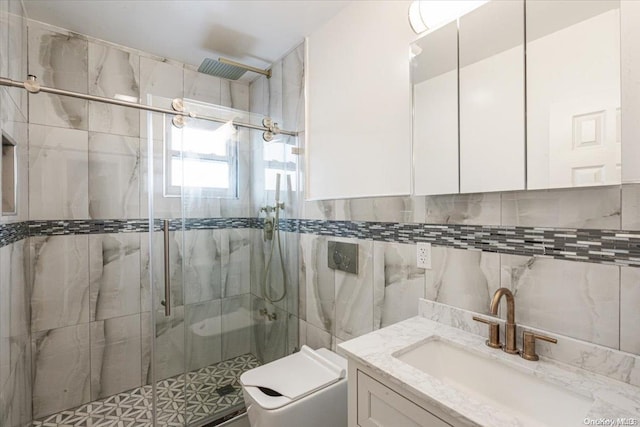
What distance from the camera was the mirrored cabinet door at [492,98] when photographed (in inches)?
40.1

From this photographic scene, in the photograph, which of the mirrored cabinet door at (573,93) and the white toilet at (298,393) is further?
the white toilet at (298,393)

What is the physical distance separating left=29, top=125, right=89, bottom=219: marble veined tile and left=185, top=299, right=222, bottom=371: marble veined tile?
112 cm

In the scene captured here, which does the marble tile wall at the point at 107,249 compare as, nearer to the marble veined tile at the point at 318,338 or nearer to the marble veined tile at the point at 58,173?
the marble veined tile at the point at 58,173

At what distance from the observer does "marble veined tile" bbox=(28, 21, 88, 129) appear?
6.19 feet

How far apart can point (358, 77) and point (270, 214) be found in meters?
1.02

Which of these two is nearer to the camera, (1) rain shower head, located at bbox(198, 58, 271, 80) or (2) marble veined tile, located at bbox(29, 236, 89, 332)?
(2) marble veined tile, located at bbox(29, 236, 89, 332)

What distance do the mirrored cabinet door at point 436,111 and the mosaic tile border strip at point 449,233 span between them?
0.21 meters

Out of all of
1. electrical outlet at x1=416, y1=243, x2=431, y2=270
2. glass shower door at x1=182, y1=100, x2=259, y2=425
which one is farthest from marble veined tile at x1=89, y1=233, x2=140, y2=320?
electrical outlet at x1=416, y1=243, x2=431, y2=270

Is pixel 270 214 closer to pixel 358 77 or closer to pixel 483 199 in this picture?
pixel 358 77

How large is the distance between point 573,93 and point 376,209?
90 cm

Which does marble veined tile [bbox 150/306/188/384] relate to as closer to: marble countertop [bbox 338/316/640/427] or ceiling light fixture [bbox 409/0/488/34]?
marble countertop [bbox 338/316/640/427]

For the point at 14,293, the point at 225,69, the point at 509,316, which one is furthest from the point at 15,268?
the point at 509,316

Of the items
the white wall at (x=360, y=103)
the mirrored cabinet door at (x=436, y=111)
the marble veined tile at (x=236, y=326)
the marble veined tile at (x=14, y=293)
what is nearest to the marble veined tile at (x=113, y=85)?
the marble veined tile at (x=14, y=293)

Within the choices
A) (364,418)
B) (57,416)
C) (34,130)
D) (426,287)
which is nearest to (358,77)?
(426,287)
